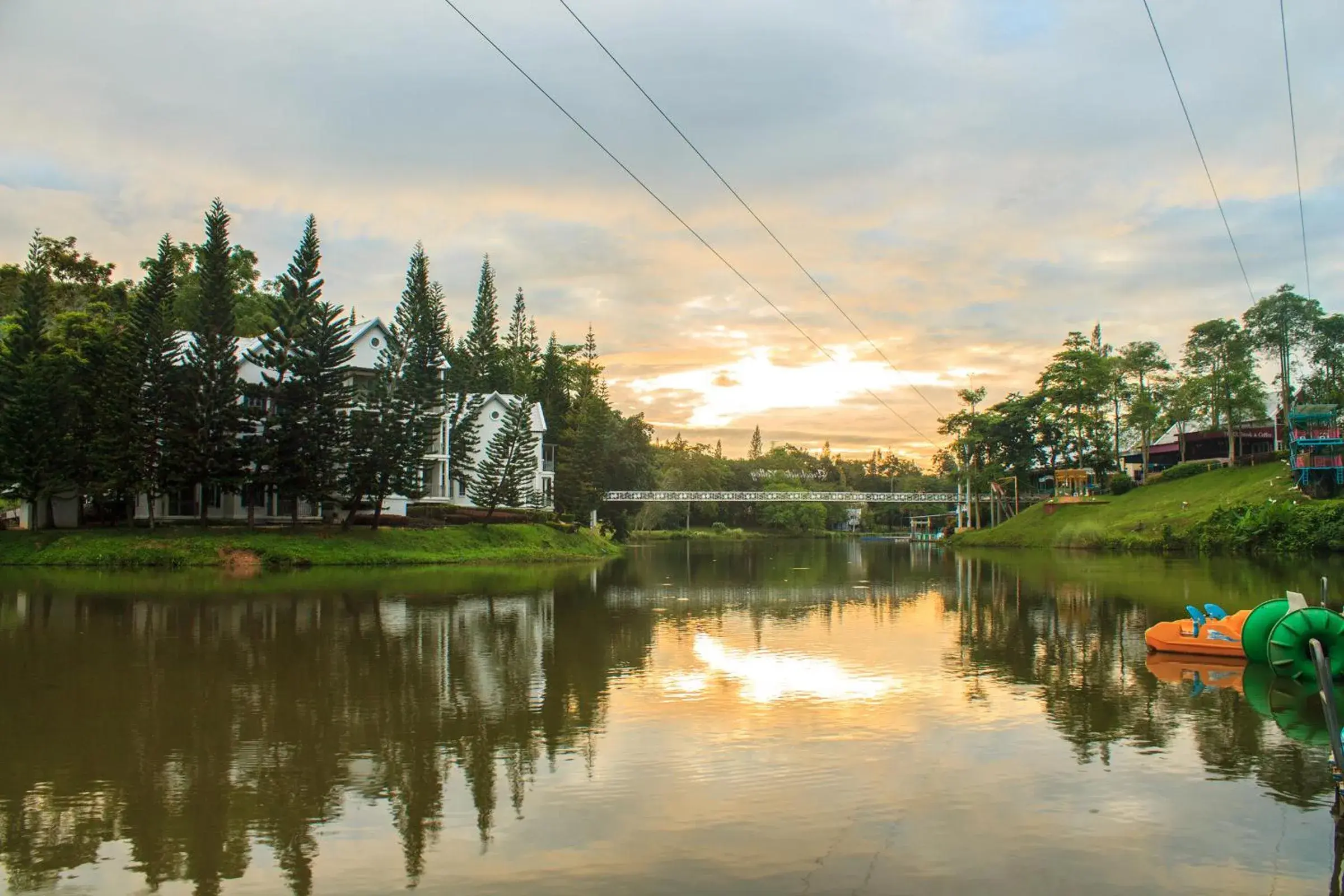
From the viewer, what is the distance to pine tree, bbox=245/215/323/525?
38.4m

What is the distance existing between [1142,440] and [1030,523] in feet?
36.4

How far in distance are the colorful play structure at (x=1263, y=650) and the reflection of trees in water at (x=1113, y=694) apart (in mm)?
391

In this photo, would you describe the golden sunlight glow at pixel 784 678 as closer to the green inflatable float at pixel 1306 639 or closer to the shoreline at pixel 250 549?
the green inflatable float at pixel 1306 639

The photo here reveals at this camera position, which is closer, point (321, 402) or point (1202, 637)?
point (1202, 637)

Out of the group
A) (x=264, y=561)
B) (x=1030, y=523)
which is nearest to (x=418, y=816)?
(x=264, y=561)

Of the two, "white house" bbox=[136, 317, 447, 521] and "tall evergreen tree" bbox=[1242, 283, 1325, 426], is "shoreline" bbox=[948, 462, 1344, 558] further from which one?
"white house" bbox=[136, 317, 447, 521]

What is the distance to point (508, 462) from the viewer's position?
5012 cm

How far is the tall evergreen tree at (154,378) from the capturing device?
37.4 metres

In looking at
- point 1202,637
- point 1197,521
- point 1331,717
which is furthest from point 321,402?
point 1197,521

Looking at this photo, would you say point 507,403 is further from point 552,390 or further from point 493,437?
point 552,390

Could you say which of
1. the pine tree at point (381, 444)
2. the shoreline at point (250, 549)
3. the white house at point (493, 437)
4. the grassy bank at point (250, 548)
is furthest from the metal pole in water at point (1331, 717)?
the white house at point (493, 437)

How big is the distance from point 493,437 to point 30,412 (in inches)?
835

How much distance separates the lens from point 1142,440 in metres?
67.6

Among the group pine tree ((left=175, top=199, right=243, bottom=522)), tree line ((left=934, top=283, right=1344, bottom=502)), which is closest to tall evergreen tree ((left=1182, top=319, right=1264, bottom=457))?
tree line ((left=934, top=283, right=1344, bottom=502))
